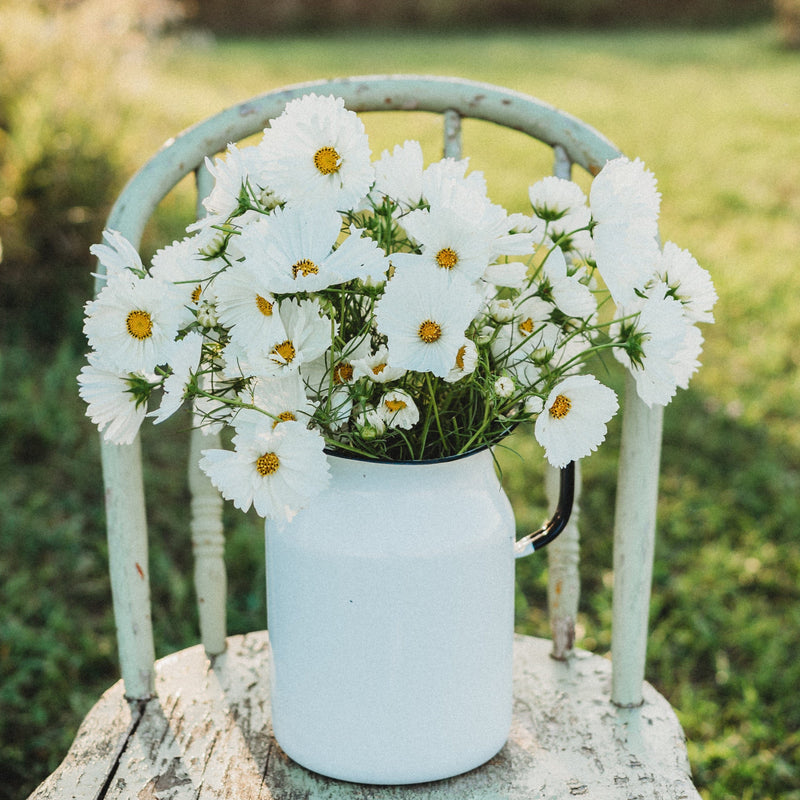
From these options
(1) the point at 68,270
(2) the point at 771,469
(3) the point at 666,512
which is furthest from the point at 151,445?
(2) the point at 771,469

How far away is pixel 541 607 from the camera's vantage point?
2.21 meters

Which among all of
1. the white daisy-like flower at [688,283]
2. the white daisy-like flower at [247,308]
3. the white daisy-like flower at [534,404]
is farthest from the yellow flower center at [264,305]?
the white daisy-like flower at [688,283]

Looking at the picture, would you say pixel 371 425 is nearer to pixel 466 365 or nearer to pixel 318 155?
pixel 466 365

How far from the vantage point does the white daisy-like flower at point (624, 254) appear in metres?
0.79

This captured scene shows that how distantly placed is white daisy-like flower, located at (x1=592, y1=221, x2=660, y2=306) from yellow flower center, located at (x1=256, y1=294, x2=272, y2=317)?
0.87 ft

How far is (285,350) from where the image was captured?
29.6 inches

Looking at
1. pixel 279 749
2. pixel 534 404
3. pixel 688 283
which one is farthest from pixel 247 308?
pixel 279 749

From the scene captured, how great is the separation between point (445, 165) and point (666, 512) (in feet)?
6.12

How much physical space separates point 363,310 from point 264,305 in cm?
13

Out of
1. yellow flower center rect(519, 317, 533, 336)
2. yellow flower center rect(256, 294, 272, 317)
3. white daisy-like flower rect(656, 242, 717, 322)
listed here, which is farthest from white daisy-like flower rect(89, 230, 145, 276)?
white daisy-like flower rect(656, 242, 717, 322)

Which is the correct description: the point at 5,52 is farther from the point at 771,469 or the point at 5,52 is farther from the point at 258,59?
the point at 258,59

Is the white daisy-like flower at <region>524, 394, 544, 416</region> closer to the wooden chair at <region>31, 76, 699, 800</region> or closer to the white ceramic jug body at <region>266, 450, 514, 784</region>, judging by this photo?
the white ceramic jug body at <region>266, 450, 514, 784</region>

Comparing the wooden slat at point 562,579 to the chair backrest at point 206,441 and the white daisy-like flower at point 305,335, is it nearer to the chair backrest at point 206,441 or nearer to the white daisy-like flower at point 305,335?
the chair backrest at point 206,441

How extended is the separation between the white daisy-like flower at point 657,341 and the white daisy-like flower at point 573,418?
5cm
